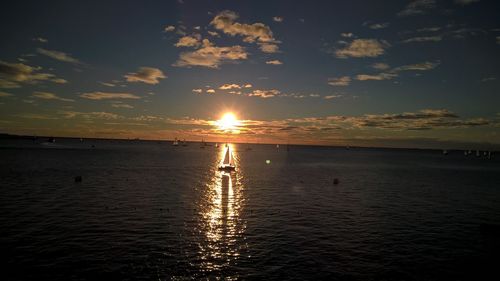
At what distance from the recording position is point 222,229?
43.1 metres

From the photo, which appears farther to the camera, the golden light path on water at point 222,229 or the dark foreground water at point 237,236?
the golden light path on water at point 222,229

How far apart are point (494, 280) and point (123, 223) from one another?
130ft

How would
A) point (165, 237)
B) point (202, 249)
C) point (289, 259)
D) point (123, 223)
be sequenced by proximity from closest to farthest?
point (289, 259) → point (202, 249) → point (165, 237) → point (123, 223)

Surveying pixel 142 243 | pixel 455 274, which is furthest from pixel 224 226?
pixel 455 274

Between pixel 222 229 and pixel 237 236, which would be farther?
pixel 222 229

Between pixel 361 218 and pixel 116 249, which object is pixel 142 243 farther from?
pixel 361 218

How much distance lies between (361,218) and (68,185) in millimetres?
63203

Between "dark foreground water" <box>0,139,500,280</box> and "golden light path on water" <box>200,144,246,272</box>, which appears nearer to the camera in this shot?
"dark foreground water" <box>0,139,500,280</box>

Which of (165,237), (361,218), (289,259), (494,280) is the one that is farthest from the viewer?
(361,218)

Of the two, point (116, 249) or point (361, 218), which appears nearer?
point (116, 249)

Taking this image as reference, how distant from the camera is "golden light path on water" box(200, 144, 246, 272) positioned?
1264 inches

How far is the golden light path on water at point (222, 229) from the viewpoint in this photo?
105 feet

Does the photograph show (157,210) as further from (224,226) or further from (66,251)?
(66,251)

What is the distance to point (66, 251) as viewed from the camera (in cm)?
3253
